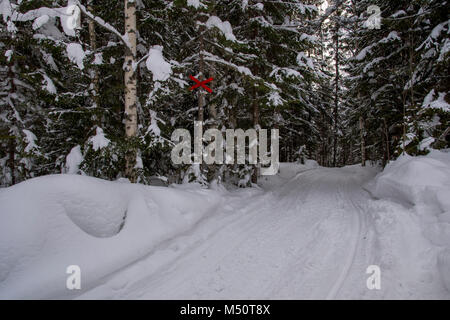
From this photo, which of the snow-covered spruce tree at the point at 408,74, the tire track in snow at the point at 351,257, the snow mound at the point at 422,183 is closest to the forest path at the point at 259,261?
the tire track in snow at the point at 351,257

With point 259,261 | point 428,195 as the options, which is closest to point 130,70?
point 259,261

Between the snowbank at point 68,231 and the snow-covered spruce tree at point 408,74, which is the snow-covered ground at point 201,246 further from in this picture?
the snow-covered spruce tree at point 408,74

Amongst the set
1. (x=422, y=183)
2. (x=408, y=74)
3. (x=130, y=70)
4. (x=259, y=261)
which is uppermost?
(x=408, y=74)

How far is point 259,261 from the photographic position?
4.34 meters

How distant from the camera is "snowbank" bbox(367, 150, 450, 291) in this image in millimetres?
4336

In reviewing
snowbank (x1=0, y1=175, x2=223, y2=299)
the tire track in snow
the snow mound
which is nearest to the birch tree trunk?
snowbank (x1=0, y1=175, x2=223, y2=299)

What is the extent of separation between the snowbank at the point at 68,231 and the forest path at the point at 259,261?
354mm

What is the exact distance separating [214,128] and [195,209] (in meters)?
4.27

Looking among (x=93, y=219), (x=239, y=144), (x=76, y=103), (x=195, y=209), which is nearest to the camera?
(x=93, y=219)

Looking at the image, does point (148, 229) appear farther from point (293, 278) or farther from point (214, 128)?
point (214, 128)

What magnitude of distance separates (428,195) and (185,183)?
726cm

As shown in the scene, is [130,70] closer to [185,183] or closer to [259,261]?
[185,183]

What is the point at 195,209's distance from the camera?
6.70 metres

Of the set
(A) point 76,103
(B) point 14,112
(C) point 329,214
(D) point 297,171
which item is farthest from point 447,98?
(B) point 14,112
